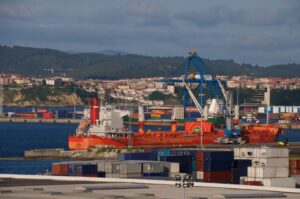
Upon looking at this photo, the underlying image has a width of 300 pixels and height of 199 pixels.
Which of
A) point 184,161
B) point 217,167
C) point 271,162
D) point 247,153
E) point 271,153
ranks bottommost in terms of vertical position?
point 217,167

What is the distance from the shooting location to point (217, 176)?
60844 mm

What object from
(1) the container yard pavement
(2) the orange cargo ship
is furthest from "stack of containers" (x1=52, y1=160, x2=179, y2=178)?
(2) the orange cargo ship

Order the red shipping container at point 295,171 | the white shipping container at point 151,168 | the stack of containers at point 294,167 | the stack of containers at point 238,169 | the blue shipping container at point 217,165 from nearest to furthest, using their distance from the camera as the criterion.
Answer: the white shipping container at point 151,168, the stack of containers at point 238,169, the red shipping container at point 295,171, the stack of containers at point 294,167, the blue shipping container at point 217,165

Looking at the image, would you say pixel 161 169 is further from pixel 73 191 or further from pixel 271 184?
pixel 73 191

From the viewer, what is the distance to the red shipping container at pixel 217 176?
60938mm

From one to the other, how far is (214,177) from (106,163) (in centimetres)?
713

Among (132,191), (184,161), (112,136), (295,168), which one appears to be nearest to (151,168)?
(184,161)

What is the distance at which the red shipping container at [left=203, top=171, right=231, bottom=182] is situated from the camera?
60938 millimetres

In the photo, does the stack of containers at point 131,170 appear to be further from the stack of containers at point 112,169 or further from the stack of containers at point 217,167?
the stack of containers at point 217,167

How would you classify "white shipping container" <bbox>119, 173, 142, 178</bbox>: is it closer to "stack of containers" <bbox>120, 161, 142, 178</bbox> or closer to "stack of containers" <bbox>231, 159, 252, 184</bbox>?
"stack of containers" <bbox>120, 161, 142, 178</bbox>

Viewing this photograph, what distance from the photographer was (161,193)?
41.5m

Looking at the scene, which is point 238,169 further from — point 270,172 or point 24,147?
point 24,147

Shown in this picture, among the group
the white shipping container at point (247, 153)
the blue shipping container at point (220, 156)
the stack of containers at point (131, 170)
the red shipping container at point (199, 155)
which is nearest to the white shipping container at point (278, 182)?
the white shipping container at point (247, 153)

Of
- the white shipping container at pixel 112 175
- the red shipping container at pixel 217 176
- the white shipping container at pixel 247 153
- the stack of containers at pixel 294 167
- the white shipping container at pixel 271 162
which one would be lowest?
the red shipping container at pixel 217 176
